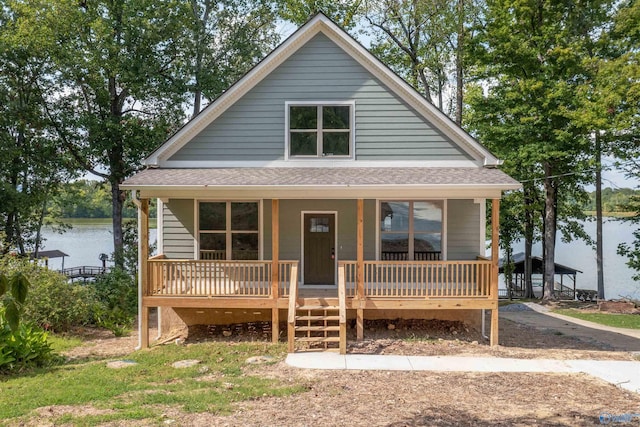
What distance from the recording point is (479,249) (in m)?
12.1

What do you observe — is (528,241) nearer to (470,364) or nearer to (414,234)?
(414,234)

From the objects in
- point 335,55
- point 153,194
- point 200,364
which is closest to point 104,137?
point 153,194

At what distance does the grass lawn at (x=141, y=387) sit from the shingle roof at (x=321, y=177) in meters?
3.66

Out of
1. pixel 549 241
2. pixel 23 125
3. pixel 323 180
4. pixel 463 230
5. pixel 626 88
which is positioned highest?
pixel 626 88

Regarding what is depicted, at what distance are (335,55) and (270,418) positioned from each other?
9180mm

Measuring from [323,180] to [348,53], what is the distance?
3821 millimetres

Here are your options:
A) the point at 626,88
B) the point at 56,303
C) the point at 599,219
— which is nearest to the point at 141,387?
the point at 56,303

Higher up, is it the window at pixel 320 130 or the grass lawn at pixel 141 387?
the window at pixel 320 130

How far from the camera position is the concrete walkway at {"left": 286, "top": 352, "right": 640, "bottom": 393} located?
8.62 m

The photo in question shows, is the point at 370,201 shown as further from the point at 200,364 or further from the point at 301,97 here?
the point at 200,364

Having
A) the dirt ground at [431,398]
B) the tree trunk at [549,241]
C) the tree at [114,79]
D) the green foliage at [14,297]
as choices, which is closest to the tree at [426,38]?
the tree trunk at [549,241]

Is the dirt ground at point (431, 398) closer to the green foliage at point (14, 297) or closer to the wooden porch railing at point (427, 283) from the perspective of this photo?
the wooden porch railing at point (427, 283)

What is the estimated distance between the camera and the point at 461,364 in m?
8.96

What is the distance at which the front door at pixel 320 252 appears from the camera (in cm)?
1236
